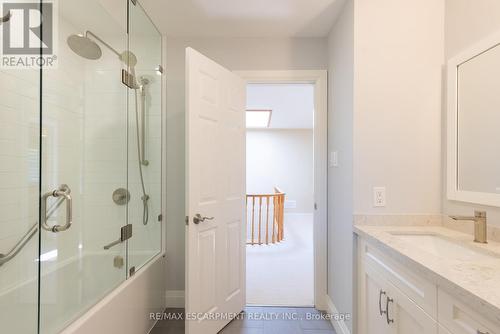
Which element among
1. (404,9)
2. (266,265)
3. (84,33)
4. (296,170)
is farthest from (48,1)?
(296,170)

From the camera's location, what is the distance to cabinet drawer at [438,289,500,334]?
73 centimetres

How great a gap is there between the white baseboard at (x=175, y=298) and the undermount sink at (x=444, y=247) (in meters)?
1.88

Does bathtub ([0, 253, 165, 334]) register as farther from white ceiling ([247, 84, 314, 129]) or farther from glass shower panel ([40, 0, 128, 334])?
white ceiling ([247, 84, 314, 129])

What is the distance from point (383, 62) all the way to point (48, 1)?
2.07m

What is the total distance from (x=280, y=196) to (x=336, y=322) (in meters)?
2.65

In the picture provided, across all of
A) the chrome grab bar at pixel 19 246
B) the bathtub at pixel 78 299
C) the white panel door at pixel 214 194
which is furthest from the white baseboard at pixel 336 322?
the chrome grab bar at pixel 19 246

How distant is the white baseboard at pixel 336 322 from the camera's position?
1746 millimetres

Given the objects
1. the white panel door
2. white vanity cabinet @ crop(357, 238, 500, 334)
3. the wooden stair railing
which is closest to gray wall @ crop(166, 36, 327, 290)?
the white panel door

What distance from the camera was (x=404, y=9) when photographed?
1614 millimetres

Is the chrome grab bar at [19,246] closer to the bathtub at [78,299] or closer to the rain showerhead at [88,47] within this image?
the bathtub at [78,299]

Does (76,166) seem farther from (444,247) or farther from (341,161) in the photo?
(444,247)

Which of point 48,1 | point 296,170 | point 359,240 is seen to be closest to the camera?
point 48,1

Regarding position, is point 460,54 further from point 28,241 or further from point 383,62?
point 28,241

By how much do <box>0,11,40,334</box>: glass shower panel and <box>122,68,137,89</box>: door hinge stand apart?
1.64 ft
